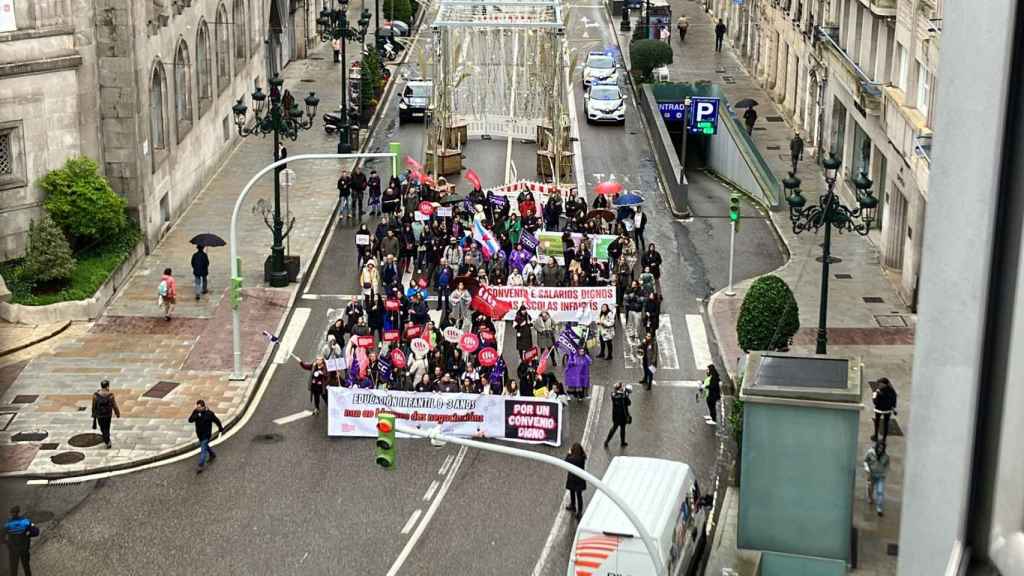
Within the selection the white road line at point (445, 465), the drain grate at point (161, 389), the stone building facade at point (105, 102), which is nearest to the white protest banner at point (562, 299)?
the white road line at point (445, 465)

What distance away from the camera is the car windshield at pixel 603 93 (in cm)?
6781

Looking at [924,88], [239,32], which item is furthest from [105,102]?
[924,88]

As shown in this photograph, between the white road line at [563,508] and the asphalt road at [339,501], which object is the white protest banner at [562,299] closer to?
the asphalt road at [339,501]

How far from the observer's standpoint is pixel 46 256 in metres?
39.8

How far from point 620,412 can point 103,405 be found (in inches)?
425

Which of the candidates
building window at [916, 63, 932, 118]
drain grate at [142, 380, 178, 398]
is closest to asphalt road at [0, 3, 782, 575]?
drain grate at [142, 380, 178, 398]

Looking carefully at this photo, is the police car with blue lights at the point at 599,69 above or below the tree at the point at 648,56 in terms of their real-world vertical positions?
below

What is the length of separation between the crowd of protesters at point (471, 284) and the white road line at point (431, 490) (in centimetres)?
297

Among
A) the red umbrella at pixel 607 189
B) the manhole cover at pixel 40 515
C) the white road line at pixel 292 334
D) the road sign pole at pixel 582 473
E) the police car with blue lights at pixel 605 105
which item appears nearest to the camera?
the road sign pole at pixel 582 473

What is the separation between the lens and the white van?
22.5 meters

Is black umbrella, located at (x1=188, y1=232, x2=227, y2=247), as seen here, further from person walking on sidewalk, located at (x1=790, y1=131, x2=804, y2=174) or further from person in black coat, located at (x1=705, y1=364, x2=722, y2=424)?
person walking on sidewalk, located at (x1=790, y1=131, x2=804, y2=174)

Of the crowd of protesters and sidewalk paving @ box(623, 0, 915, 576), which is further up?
the crowd of protesters

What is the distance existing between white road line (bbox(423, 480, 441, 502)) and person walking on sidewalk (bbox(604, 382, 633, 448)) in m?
4.04

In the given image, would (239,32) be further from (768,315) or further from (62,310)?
(768,315)
